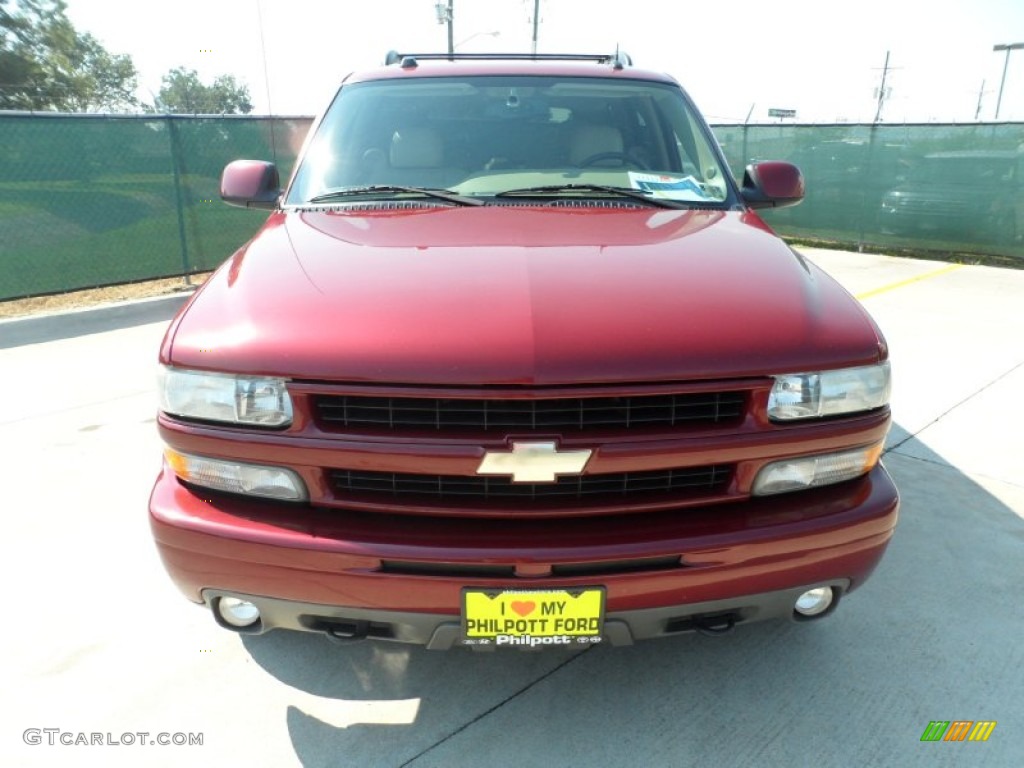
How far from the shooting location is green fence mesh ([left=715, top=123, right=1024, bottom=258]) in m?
10.8

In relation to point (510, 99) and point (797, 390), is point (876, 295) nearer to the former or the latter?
point (510, 99)

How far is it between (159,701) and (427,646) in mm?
973

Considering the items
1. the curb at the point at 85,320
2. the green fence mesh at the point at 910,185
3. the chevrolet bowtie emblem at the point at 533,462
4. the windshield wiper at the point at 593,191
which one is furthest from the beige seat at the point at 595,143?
the green fence mesh at the point at 910,185

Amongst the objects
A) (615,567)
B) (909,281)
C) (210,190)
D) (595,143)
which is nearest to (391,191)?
(595,143)

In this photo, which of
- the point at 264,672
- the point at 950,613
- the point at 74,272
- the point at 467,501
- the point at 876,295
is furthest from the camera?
the point at 876,295

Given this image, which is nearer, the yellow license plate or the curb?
the yellow license plate

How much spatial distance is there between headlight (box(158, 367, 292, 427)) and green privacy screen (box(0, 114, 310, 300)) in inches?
259

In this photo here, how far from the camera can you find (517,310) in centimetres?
196

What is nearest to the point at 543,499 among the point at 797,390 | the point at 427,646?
the point at 427,646

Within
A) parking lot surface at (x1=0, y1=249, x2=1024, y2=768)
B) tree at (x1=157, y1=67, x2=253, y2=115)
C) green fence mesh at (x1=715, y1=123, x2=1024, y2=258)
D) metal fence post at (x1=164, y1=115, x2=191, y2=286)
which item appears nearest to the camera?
parking lot surface at (x1=0, y1=249, x2=1024, y2=768)

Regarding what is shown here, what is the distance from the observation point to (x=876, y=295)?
27.9 ft

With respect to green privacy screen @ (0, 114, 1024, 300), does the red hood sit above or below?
above

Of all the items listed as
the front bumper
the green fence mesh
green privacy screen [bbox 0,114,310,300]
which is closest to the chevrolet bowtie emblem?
the front bumper

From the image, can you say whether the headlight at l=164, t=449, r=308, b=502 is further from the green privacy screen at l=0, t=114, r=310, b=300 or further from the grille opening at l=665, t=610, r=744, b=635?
the green privacy screen at l=0, t=114, r=310, b=300
